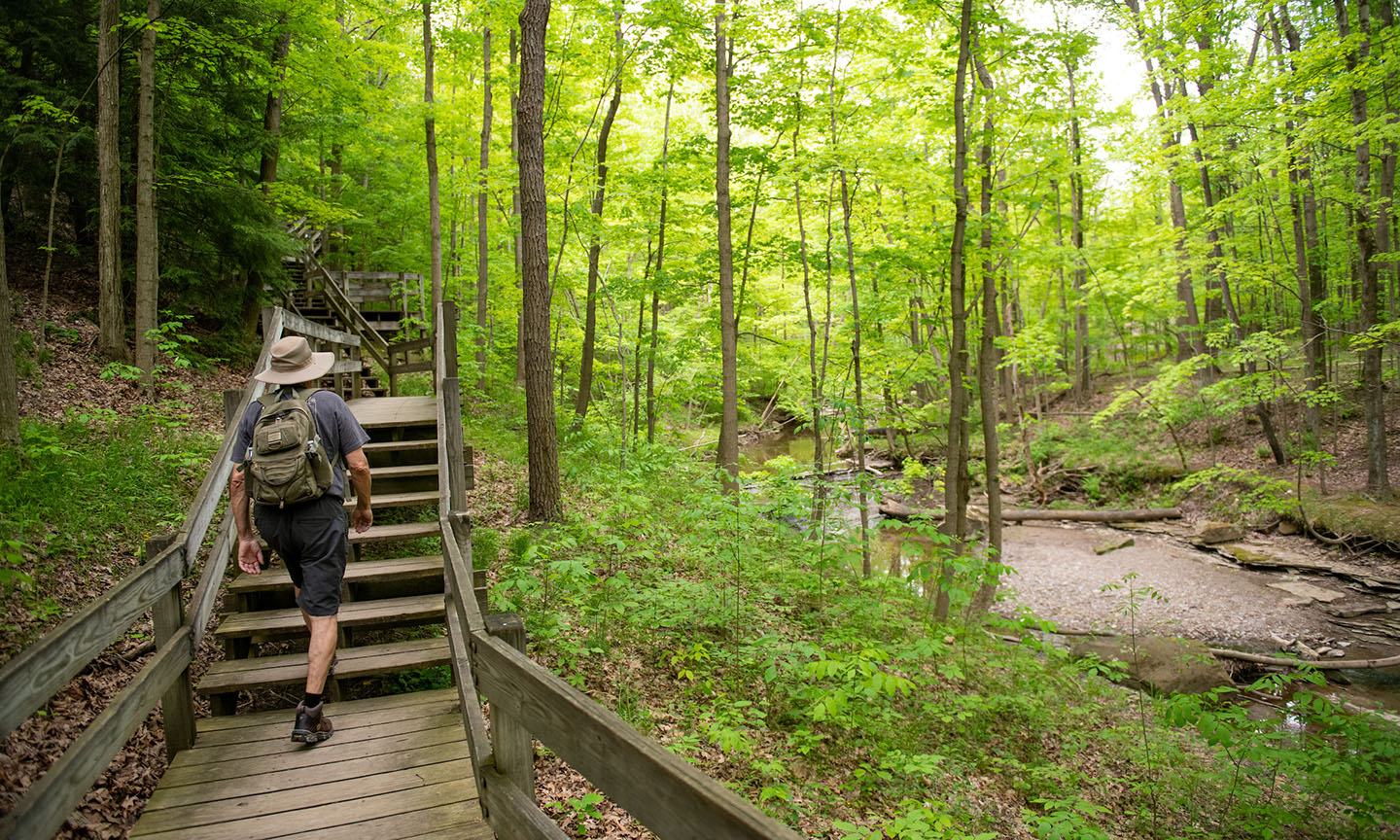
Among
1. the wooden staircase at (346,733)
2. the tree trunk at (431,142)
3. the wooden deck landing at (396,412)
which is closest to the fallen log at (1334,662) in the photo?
the wooden staircase at (346,733)

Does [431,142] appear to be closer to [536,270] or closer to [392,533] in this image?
[536,270]

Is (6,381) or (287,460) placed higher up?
(6,381)

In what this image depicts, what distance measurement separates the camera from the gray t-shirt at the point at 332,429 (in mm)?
4133

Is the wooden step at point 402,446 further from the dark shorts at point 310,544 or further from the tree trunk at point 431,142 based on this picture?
the tree trunk at point 431,142

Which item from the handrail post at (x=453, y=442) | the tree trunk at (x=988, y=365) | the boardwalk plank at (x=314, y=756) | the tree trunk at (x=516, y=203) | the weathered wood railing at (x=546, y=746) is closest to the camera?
the weathered wood railing at (x=546, y=746)

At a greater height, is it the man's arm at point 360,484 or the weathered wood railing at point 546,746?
the man's arm at point 360,484

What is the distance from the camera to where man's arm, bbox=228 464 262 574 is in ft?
13.4

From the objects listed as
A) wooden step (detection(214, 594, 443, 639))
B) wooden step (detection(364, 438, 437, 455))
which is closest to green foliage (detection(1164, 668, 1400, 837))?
wooden step (detection(214, 594, 443, 639))

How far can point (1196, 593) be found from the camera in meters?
11.9

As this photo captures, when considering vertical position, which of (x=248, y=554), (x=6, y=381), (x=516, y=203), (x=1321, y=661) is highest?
(x=516, y=203)

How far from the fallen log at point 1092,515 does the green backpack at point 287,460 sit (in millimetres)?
17297

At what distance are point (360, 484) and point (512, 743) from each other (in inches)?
95.5

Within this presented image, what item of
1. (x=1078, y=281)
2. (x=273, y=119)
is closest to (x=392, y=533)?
(x=273, y=119)

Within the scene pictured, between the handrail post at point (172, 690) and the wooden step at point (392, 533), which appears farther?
the wooden step at point (392, 533)
